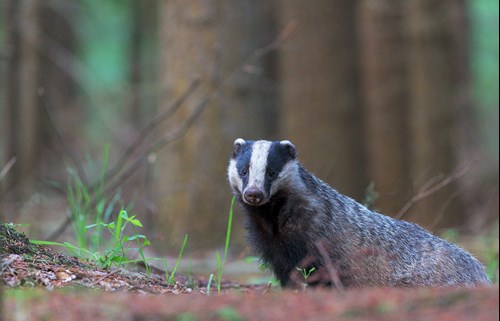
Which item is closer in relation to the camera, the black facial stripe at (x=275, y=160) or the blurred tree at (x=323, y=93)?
the black facial stripe at (x=275, y=160)

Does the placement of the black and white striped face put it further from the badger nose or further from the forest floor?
the forest floor

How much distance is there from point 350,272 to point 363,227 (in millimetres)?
356

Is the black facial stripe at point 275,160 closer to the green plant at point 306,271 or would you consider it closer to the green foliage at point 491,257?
the green plant at point 306,271

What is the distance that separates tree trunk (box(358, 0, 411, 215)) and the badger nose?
5.44 metres

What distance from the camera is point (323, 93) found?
34.5 ft

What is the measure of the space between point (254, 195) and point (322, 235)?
504 millimetres

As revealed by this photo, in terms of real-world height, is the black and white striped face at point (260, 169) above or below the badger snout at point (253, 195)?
above

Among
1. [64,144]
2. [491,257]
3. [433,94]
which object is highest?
[64,144]

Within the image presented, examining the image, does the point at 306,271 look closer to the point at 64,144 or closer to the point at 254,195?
the point at 254,195

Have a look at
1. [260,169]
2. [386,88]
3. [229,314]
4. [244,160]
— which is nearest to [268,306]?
[229,314]

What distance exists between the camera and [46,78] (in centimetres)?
1681

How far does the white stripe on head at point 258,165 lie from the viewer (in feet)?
17.1

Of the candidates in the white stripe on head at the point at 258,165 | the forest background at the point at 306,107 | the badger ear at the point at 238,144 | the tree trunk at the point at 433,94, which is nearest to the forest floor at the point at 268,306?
the white stripe on head at the point at 258,165

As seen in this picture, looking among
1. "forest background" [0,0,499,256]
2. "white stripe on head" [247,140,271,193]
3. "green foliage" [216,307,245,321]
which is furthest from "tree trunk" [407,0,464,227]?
"green foliage" [216,307,245,321]
